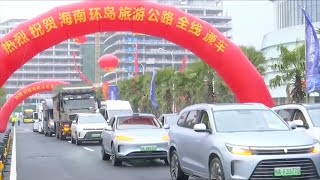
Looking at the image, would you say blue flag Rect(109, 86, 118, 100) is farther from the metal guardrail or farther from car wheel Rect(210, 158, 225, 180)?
car wheel Rect(210, 158, 225, 180)

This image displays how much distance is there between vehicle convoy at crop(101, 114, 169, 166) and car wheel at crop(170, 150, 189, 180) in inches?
139

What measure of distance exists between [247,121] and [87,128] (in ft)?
61.6

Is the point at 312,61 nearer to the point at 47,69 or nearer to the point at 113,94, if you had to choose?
the point at 113,94

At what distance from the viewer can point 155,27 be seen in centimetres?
2355

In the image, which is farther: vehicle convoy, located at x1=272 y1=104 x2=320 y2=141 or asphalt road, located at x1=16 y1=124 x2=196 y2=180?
asphalt road, located at x1=16 y1=124 x2=196 y2=180

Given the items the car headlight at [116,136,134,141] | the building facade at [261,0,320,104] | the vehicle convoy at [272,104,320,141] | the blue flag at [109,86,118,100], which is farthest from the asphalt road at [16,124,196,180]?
the building facade at [261,0,320,104]

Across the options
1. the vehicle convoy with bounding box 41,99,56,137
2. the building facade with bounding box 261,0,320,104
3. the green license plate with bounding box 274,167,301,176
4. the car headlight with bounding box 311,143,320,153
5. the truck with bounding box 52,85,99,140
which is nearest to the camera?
the green license plate with bounding box 274,167,301,176

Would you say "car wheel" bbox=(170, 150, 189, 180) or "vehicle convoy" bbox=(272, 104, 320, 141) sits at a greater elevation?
"vehicle convoy" bbox=(272, 104, 320, 141)

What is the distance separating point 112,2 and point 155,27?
2001 mm

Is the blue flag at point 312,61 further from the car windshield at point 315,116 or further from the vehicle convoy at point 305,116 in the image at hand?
the car windshield at point 315,116

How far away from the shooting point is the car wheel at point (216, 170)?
962 centimetres

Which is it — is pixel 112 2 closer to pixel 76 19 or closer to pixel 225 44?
pixel 76 19

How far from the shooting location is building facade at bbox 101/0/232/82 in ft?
467

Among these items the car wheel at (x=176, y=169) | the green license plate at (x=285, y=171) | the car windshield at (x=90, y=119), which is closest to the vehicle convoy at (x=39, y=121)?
the car windshield at (x=90, y=119)
